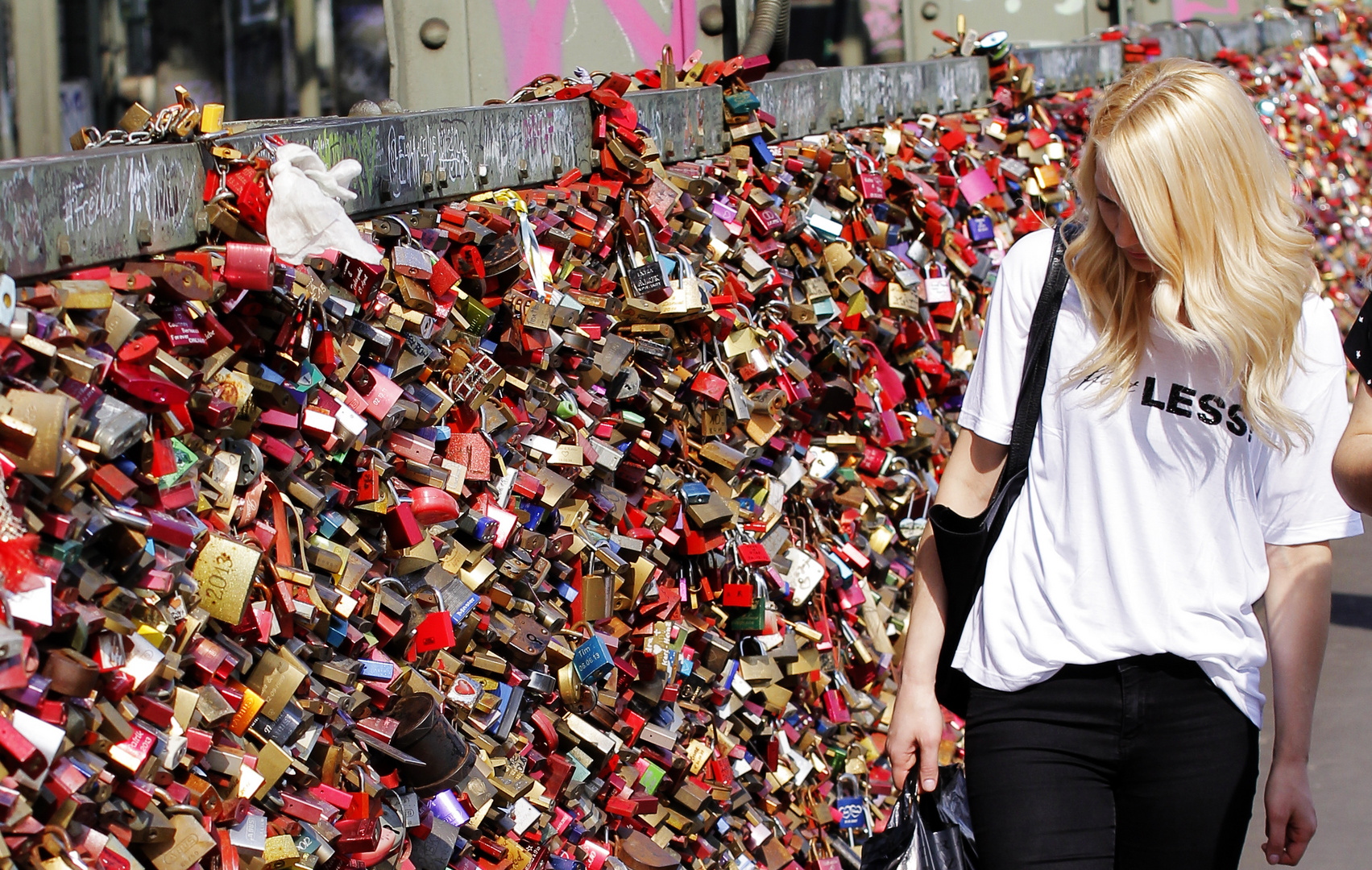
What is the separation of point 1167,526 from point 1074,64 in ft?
12.6

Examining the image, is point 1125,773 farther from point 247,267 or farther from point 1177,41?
point 1177,41

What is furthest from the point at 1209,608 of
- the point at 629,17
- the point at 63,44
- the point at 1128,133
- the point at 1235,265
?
the point at 63,44

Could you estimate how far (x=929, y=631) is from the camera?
2191 mm

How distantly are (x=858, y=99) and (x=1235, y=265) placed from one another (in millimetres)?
2317

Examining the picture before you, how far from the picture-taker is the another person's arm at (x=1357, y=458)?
5.89ft

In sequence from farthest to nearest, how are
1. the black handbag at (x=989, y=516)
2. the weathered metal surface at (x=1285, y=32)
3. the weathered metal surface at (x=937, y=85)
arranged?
the weathered metal surface at (x=1285, y=32)
the weathered metal surface at (x=937, y=85)
the black handbag at (x=989, y=516)

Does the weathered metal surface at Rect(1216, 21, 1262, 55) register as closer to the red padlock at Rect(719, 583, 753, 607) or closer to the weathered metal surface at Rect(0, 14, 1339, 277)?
the weathered metal surface at Rect(0, 14, 1339, 277)

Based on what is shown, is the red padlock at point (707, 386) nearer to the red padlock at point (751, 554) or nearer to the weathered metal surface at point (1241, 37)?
the red padlock at point (751, 554)

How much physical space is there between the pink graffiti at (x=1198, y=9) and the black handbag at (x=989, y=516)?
22.8 feet

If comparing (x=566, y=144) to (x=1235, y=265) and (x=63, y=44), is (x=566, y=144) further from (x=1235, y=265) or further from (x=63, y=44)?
(x=63, y=44)

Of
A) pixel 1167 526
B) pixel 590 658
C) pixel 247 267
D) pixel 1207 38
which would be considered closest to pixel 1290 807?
pixel 1167 526

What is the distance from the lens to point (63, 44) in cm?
1562

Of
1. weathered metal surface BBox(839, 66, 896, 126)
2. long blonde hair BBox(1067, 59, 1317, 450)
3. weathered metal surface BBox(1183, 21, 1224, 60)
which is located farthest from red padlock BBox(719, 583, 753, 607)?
weathered metal surface BBox(1183, 21, 1224, 60)

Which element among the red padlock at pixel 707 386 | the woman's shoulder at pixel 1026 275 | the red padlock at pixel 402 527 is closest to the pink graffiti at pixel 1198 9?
the red padlock at pixel 707 386
